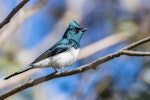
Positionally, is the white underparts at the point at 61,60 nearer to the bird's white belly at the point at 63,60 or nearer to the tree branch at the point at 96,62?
the bird's white belly at the point at 63,60

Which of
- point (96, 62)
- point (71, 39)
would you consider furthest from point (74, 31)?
point (96, 62)

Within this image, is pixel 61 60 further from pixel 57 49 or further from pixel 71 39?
pixel 71 39

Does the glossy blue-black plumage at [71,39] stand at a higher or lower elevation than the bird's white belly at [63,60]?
higher

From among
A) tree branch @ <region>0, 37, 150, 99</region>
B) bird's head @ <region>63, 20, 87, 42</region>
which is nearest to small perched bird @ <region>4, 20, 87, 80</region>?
bird's head @ <region>63, 20, 87, 42</region>

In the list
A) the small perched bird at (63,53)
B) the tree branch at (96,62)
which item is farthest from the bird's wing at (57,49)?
the tree branch at (96,62)

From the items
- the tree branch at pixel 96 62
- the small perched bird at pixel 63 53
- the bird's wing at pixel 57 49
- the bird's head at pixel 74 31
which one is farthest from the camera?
the bird's head at pixel 74 31

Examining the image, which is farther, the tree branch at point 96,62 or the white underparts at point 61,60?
the white underparts at point 61,60

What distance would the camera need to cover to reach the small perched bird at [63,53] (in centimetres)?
202

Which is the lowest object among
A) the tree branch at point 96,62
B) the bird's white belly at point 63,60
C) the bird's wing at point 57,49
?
the bird's white belly at point 63,60

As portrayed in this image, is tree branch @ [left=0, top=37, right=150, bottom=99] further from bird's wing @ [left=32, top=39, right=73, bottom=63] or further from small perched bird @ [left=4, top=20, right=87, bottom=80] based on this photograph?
bird's wing @ [left=32, top=39, right=73, bottom=63]

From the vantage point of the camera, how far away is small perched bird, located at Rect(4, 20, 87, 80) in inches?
79.7

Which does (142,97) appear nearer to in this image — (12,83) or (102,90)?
(102,90)

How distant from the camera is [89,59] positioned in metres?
3.00

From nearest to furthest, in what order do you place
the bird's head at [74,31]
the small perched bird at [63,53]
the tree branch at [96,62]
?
the tree branch at [96,62] < the small perched bird at [63,53] < the bird's head at [74,31]
